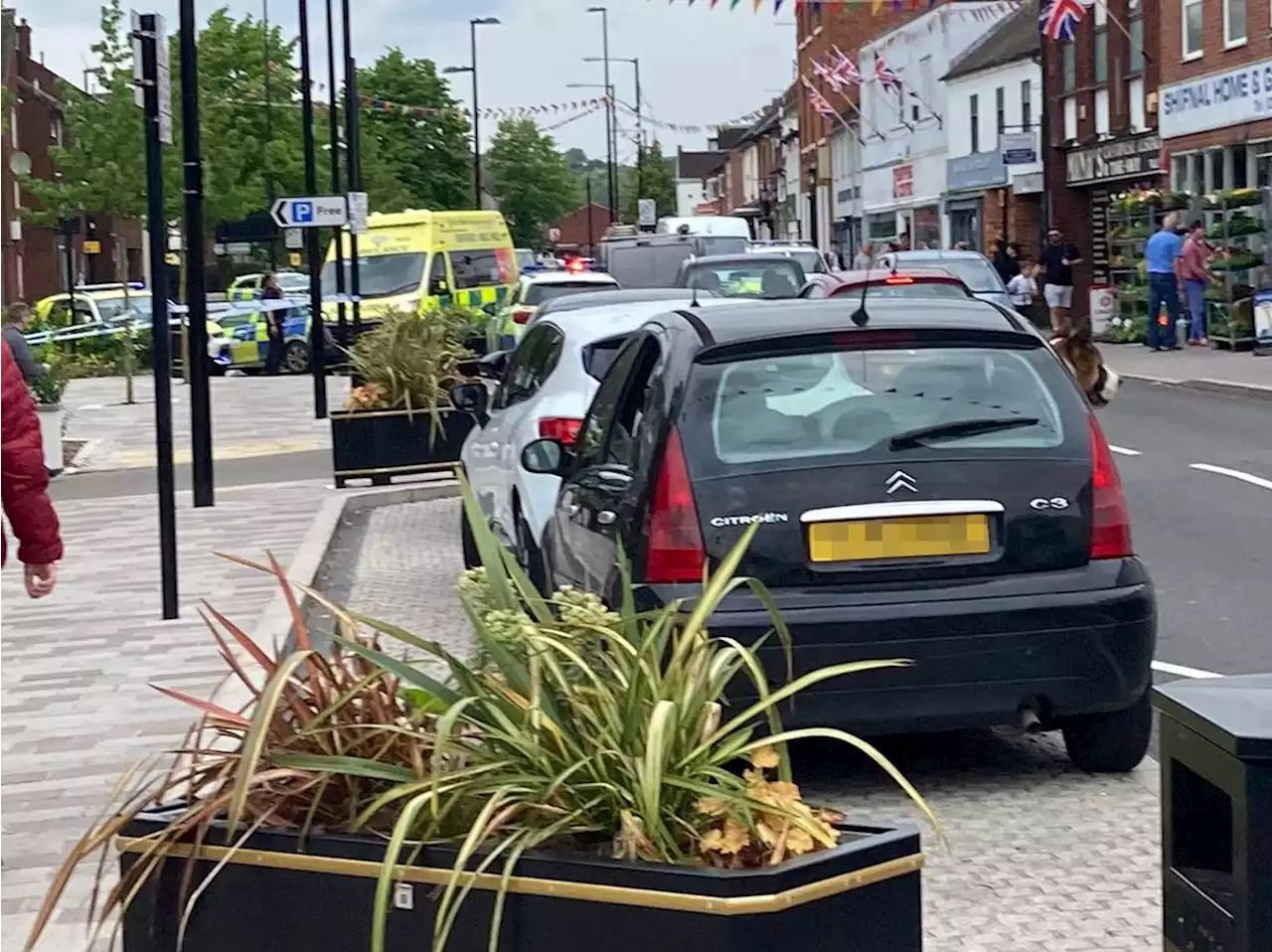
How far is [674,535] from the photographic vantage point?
6082 mm

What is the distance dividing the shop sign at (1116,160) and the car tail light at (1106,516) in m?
30.1

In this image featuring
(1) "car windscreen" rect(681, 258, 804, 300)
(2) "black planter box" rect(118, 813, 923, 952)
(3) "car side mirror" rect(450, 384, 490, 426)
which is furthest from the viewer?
(1) "car windscreen" rect(681, 258, 804, 300)

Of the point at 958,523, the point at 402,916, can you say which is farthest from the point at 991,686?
the point at 402,916

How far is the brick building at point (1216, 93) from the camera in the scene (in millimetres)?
30328

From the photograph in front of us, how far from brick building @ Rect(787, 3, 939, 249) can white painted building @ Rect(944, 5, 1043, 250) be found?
14683mm

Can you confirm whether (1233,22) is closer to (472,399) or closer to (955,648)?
Result: (472,399)

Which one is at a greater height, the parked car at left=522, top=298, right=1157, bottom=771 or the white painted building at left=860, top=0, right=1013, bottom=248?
the white painted building at left=860, top=0, right=1013, bottom=248

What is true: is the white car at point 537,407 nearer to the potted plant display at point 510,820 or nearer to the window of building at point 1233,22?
the potted plant display at point 510,820

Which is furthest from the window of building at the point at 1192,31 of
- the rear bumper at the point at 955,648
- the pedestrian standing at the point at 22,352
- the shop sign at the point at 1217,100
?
the rear bumper at the point at 955,648

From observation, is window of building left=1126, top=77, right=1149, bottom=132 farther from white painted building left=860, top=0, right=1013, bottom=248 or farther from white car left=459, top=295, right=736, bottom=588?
white car left=459, top=295, right=736, bottom=588

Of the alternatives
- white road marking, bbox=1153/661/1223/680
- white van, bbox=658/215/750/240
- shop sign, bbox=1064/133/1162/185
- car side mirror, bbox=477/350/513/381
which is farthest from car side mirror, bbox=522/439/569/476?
white van, bbox=658/215/750/240

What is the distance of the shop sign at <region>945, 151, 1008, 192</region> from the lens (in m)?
45.0

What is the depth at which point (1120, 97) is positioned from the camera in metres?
38.1

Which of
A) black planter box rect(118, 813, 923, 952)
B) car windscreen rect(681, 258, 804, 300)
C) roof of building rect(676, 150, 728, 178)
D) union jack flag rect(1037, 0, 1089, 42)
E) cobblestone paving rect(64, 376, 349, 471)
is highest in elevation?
roof of building rect(676, 150, 728, 178)
